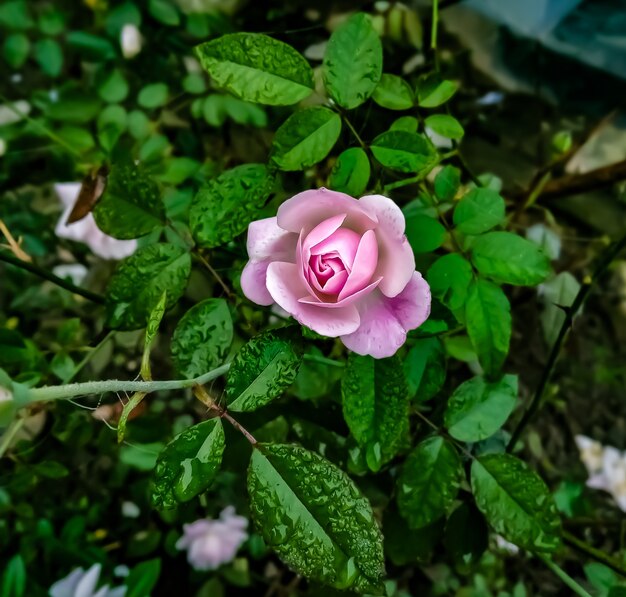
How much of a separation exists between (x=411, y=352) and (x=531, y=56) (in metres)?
1.11

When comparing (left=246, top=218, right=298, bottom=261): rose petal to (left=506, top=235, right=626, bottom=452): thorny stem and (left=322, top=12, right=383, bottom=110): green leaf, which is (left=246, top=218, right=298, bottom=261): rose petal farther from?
(left=506, top=235, right=626, bottom=452): thorny stem

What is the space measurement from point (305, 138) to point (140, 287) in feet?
0.68

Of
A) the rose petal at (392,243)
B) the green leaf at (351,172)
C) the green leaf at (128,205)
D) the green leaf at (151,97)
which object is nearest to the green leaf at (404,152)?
the green leaf at (351,172)

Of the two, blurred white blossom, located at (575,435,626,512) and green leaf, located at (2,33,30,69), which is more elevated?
green leaf, located at (2,33,30,69)

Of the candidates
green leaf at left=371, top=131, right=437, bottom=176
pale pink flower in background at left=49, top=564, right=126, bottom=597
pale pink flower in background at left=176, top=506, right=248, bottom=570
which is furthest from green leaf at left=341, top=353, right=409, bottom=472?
pale pink flower in background at left=176, top=506, right=248, bottom=570

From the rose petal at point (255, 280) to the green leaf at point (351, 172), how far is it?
11cm

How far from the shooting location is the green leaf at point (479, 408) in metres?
0.60

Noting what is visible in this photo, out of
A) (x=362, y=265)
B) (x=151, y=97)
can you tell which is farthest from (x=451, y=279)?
(x=151, y=97)

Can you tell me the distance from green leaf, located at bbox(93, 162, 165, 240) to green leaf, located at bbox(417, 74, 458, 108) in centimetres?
30

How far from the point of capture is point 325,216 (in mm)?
456

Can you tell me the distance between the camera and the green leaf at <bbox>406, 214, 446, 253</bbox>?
0.56 meters

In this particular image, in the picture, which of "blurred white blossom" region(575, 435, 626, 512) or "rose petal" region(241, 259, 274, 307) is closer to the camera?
"rose petal" region(241, 259, 274, 307)

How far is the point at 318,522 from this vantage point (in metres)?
0.44

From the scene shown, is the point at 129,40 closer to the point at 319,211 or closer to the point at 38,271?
the point at 38,271
